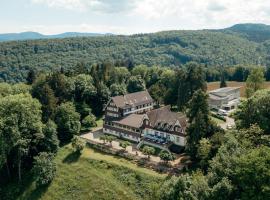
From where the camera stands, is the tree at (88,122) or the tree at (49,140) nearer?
the tree at (49,140)

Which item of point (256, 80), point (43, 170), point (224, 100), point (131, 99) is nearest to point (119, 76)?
point (131, 99)

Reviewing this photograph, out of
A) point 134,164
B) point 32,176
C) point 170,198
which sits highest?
point 170,198

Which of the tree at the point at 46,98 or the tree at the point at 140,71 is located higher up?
the tree at the point at 140,71

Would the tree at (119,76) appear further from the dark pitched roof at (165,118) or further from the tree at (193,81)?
the dark pitched roof at (165,118)

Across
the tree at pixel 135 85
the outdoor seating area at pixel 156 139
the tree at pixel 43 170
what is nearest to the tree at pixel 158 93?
the tree at pixel 135 85

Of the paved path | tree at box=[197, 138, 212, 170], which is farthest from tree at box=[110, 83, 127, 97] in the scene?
tree at box=[197, 138, 212, 170]

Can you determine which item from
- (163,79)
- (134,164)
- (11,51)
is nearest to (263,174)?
(134,164)

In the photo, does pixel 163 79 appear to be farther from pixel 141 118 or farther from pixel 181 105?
pixel 141 118
